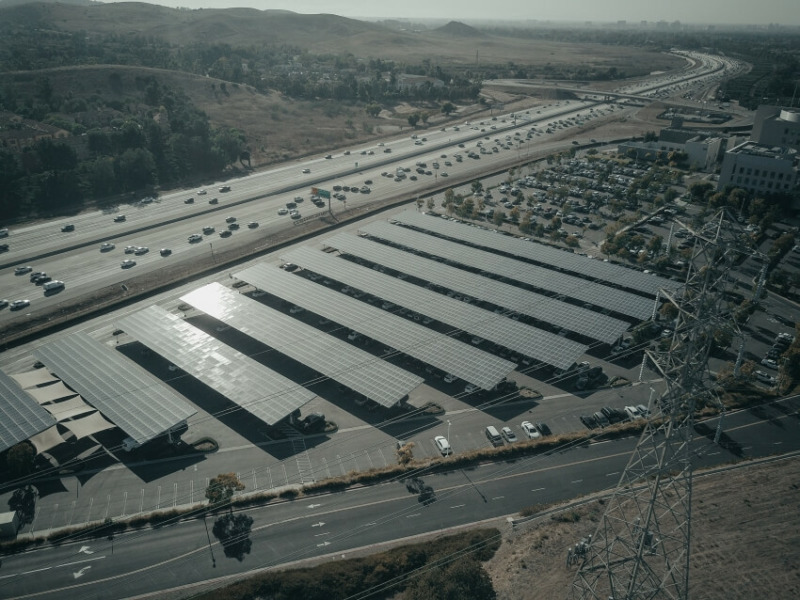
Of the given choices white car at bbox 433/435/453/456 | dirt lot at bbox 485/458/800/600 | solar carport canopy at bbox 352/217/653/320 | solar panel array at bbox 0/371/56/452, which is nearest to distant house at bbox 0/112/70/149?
solar panel array at bbox 0/371/56/452

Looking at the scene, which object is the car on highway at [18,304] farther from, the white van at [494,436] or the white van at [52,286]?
the white van at [494,436]

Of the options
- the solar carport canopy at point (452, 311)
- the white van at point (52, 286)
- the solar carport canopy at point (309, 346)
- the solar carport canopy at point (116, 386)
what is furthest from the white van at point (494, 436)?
the white van at point (52, 286)

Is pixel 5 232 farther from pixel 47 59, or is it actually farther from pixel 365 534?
pixel 47 59

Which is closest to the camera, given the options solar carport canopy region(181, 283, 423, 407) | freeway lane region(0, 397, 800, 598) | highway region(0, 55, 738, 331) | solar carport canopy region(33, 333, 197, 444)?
freeway lane region(0, 397, 800, 598)

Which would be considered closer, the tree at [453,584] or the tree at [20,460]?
the tree at [453,584]

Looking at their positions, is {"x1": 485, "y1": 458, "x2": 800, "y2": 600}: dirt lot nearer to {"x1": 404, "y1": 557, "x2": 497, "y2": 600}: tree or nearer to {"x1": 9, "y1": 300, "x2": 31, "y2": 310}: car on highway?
{"x1": 404, "y1": 557, "x2": 497, "y2": 600}: tree

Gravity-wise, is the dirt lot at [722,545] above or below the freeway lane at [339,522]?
above
